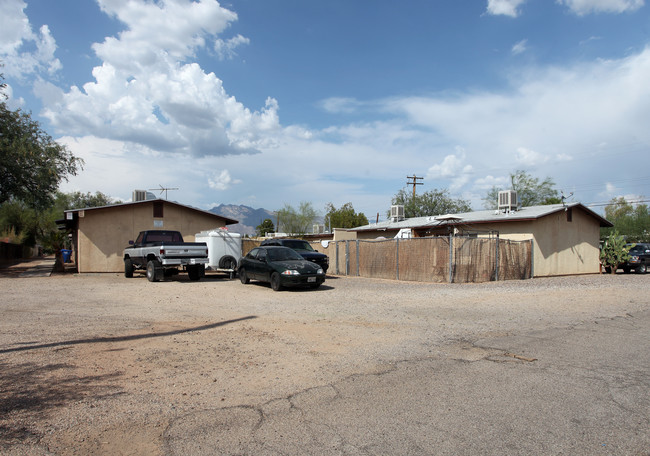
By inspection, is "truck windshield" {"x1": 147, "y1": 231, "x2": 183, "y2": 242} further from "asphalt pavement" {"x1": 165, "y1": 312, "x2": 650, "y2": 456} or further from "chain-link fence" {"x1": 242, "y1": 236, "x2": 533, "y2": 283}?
"asphalt pavement" {"x1": 165, "y1": 312, "x2": 650, "y2": 456}

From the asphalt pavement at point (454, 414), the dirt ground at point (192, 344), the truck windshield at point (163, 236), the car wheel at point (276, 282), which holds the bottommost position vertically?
the asphalt pavement at point (454, 414)

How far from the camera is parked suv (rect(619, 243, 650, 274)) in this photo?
80.4ft

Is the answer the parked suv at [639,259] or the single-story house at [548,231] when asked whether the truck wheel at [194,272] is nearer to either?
the single-story house at [548,231]

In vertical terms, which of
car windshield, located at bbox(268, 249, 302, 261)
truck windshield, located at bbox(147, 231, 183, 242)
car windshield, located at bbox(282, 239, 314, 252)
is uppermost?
truck windshield, located at bbox(147, 231, 183, 242)

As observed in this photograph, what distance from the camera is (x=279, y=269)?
14.8 m

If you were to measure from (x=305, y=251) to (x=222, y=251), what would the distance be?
3.59m

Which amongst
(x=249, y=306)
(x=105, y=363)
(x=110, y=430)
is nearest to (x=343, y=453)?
(x=110, y=430)

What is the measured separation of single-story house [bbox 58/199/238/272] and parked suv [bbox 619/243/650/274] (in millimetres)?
22743

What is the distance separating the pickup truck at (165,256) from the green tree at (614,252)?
2120cm

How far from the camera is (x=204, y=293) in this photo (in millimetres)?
13914

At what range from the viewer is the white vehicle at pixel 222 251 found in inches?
770

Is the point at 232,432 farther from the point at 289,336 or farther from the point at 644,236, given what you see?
the point at 644,236

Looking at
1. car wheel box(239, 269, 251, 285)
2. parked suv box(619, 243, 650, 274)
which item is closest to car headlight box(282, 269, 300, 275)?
car wheel box(239, 269, 251, 285)

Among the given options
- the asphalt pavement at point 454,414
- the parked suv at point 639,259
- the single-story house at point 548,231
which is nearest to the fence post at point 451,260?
the single-story house at point 548,231
